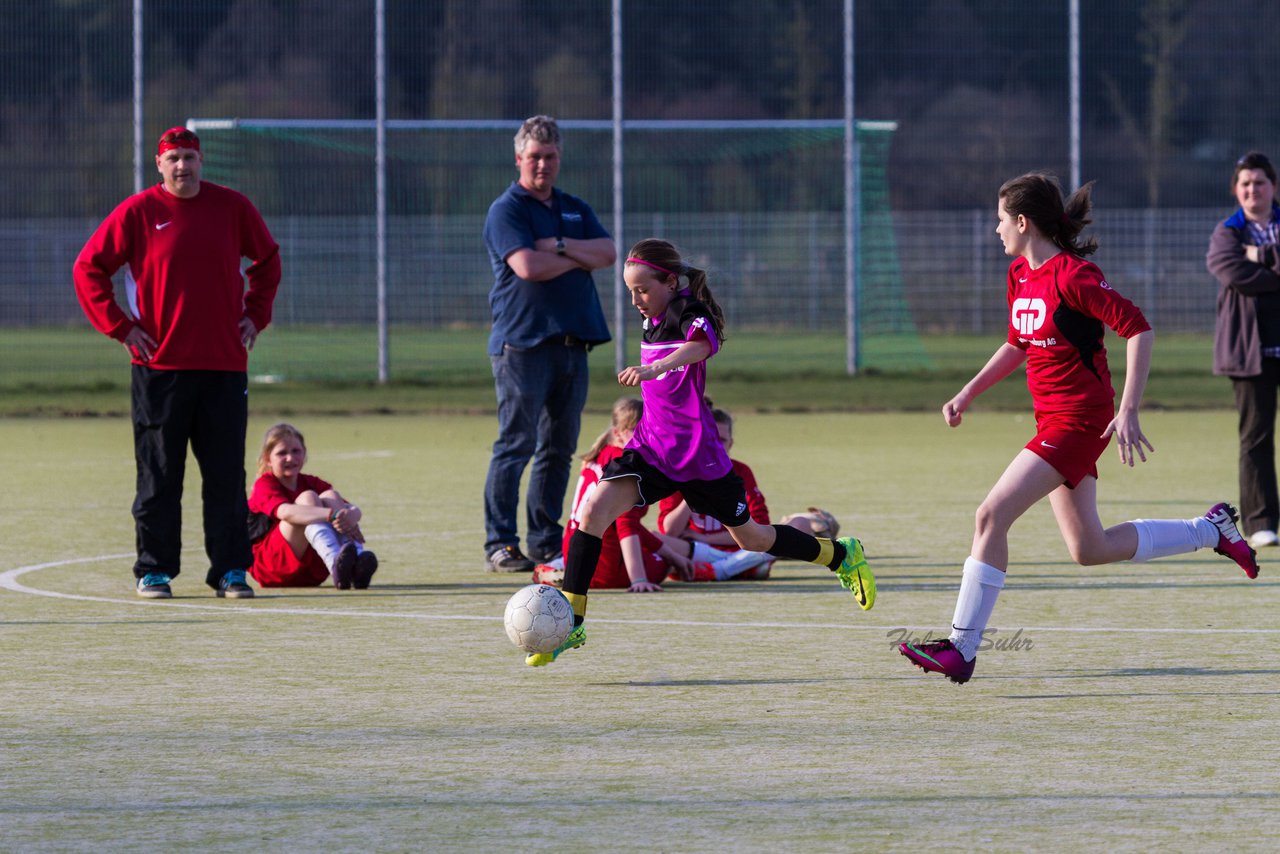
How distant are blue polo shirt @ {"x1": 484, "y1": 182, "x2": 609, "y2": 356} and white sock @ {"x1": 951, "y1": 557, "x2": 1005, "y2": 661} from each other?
11.8 ft

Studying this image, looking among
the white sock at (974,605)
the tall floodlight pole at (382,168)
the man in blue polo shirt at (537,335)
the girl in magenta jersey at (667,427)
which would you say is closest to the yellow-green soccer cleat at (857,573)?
the girl in magenta jersey at (667,427)

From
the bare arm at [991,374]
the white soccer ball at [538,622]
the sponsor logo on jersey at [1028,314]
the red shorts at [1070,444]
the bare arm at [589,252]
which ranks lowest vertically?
the white soccer ball at [538,622]

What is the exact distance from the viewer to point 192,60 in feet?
82.7

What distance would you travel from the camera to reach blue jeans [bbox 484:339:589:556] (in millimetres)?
9703

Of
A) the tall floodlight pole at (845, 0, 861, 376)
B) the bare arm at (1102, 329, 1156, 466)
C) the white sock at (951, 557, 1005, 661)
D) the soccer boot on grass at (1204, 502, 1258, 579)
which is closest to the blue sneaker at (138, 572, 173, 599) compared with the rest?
the white sock at (951, 557, 1005, 661)

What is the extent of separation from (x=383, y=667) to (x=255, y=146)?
20305 millimetres

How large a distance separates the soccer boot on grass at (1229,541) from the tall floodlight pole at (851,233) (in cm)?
1772

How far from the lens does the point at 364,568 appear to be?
8.88 meters

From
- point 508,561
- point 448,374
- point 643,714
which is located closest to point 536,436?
point 508,561

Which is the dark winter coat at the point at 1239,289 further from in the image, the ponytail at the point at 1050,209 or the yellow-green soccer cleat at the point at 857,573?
the ponytail at the point at 1050,209

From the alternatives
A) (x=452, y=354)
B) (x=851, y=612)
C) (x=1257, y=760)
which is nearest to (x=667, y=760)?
(x=1257, y=760)

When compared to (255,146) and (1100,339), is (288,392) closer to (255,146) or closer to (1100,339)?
(255,146)

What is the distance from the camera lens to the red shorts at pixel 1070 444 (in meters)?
6.56

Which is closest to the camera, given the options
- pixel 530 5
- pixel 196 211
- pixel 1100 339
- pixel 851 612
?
pixel 1100 339
